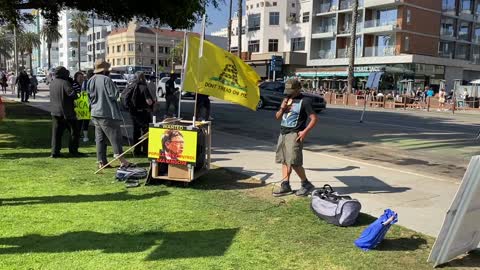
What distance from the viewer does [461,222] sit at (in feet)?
14.4

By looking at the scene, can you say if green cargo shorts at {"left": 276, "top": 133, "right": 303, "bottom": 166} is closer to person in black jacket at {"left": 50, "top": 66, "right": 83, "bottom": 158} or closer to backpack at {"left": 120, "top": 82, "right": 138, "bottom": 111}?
backpack at {"left": 120, "top": 82, "right": 138, "bottom": 111}

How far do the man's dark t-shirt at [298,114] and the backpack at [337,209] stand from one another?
1.25 metres

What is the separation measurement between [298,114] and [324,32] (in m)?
58.9

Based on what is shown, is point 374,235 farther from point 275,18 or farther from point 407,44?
point 275,18

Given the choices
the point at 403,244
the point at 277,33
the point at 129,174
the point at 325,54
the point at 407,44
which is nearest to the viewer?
the point at 403,244

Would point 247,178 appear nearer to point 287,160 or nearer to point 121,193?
point 287,160

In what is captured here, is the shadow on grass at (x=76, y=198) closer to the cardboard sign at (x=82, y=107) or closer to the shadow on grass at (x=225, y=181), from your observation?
the shadow on grass at (x=225, y=181)

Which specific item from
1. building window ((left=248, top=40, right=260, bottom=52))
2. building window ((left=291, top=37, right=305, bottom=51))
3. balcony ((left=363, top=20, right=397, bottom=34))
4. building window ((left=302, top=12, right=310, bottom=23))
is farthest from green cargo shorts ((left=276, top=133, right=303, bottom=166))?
building window ((left=248, top=40, right=260, bottom=52))

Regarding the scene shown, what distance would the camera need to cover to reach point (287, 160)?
6.90 m

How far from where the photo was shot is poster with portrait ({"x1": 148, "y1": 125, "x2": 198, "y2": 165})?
722 cm

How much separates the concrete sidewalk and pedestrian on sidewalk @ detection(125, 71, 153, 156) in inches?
63.0

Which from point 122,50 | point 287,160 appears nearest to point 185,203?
point 287,160

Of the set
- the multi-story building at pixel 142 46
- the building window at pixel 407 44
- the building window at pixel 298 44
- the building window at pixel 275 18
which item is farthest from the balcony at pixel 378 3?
the multi-story building at pixel 142 46

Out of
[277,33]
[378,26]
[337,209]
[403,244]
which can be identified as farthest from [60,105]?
[277,33]
